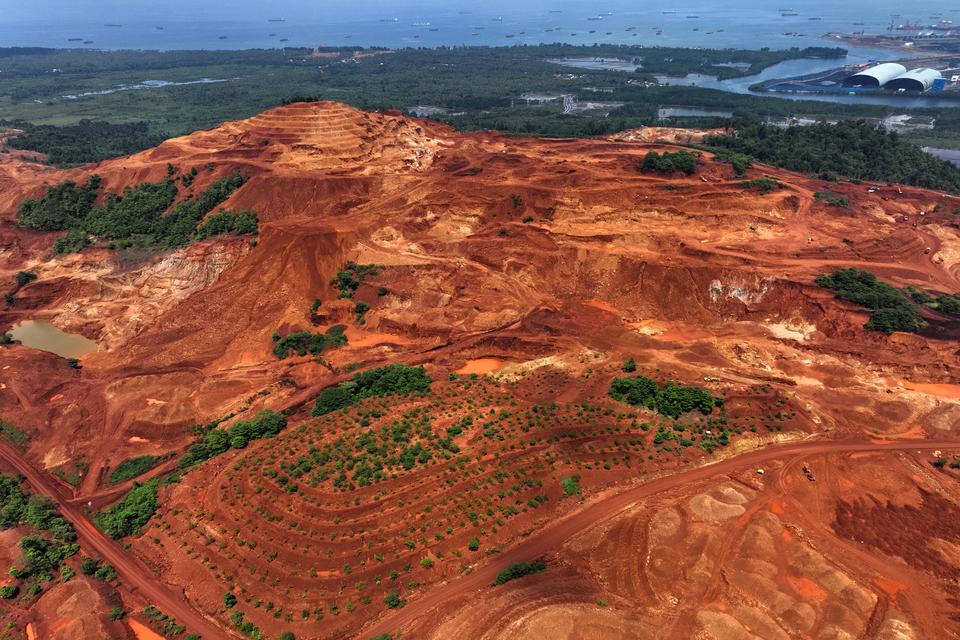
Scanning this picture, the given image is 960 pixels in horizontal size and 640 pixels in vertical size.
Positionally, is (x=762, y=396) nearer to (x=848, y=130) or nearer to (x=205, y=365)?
(x=205, y=365)

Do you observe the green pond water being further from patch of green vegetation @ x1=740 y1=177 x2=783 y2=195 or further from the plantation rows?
patch of green vegetation @ x1=740 y1=177 x2=783 y2=195

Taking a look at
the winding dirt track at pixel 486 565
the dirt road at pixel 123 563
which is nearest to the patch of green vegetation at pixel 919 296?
the winding dirt track at pixel 486 565

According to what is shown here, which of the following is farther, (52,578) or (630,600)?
(52,578)

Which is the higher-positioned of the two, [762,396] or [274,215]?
[274,215]

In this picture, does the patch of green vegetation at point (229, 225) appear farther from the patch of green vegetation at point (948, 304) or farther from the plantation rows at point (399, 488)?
the patch of green vegetation at point (948, 304)

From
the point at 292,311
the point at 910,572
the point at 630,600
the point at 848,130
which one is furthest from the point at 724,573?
the point at 848,130

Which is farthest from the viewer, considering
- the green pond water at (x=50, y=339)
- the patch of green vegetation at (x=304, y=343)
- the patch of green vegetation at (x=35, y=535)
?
the green pond water at (x=50, y=339)

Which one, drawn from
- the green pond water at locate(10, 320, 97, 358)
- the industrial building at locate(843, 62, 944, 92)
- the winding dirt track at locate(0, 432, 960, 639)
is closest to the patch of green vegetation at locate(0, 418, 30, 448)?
the winding dirt track at locate(0, 432, 960, 639)
